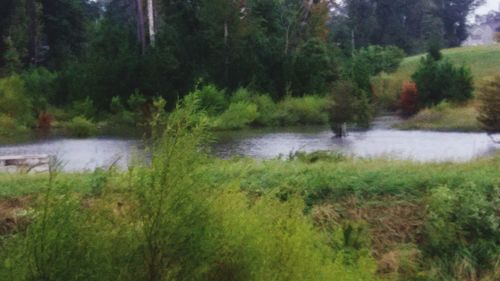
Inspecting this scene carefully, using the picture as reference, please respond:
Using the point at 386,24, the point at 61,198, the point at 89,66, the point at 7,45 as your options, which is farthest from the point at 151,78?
the point at 386,24

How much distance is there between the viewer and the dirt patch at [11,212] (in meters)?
7.23

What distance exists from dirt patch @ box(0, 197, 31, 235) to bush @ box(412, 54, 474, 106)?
27381mm

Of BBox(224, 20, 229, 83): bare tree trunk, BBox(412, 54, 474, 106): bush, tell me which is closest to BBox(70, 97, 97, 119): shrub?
BBox(224, 20, 229, 83): bare tree trunk

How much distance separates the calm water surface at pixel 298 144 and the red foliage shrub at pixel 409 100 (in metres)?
7.86

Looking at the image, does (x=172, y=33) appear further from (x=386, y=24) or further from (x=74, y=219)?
(x=386, y=24)

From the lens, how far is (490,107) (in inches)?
943

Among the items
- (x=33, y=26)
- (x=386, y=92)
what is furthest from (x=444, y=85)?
(x=33, y=26)

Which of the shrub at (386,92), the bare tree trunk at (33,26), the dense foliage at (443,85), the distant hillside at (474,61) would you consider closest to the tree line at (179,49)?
the bare tree trunk at (33,26)

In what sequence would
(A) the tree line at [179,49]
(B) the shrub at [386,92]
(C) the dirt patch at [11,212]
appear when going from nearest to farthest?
(C) the dirt patch at [11,212] → (A) the tree line at [179,49] → (B) the shrub at [386,92]

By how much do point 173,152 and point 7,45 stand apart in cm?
3597

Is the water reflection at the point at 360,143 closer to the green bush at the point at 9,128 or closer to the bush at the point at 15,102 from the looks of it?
the green bush at the point at 9,128

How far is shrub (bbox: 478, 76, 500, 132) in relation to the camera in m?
23.8

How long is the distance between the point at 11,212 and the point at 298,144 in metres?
13.9

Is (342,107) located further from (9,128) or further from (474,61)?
(474,61)
